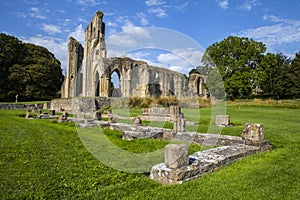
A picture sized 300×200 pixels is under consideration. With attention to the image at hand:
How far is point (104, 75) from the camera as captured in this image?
28828 millimetres

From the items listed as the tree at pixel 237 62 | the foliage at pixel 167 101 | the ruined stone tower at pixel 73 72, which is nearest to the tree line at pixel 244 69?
the tree at pixel 237 62

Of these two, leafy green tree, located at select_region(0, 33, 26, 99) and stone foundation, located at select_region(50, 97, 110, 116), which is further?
leafy green tree, located at select_region(0, 33, 26, 99)

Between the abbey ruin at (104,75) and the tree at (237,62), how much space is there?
394cm

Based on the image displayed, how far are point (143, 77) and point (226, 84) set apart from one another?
11905mm

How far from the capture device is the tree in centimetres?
3266

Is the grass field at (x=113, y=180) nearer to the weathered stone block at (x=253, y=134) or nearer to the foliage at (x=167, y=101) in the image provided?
the weathered stone block at (x=253, y=134)

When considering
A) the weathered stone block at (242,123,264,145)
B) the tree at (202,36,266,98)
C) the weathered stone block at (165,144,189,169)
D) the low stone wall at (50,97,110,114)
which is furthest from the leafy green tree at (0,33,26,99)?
the weathered stone block at (165,144,189,169)

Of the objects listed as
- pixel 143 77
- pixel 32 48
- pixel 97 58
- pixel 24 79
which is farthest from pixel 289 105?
pixel 32 48

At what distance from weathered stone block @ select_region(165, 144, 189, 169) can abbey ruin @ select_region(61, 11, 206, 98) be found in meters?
23.5

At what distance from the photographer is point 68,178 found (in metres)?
3.74

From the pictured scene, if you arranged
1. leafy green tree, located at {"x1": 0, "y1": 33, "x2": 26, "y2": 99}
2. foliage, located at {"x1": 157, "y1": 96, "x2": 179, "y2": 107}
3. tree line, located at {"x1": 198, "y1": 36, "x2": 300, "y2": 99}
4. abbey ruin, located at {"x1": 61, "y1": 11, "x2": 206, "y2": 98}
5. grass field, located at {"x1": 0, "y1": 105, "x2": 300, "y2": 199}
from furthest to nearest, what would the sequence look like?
leafy green tree, located at {"x1": 0, "y1": 33, "x2": 26, "y2": 99}
tree line, located at {"x1": 198, "y1": 36, "x2": 300, "y2": 99}
abbey ruin, located at {"x1": 61, "y1": 11, "x2": 206, "y2": 98}
foliage, located at {"x1": 157, "y1": 96, "x2": 179, "y2": 107}
grass field, located at {"x1": 0, "y1": 105, "x2": 300, "y2": 199}

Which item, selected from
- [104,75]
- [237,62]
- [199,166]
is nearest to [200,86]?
[237,62]

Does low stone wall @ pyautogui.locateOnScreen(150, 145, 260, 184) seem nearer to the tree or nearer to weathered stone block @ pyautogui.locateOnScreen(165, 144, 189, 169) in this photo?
weathered stone block @ pyautogui.locateOnScreen(165, 144, 189, 169)

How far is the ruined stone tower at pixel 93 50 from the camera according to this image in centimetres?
3053
